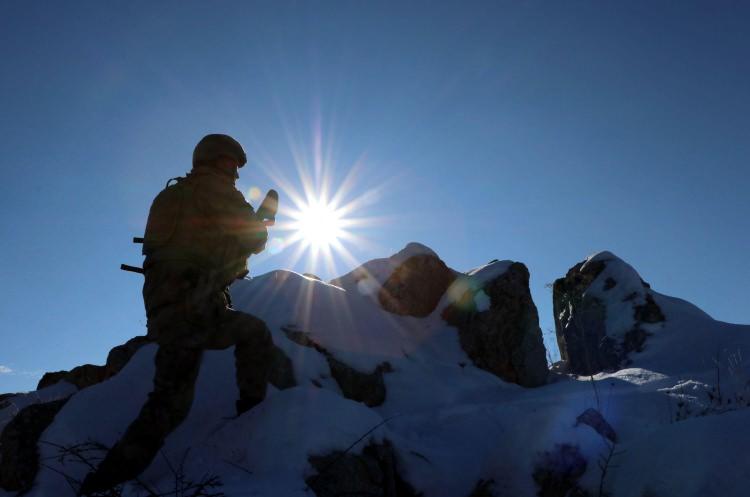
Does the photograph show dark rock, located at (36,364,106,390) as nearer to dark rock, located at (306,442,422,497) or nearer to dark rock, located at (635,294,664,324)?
dark rock, located at (306,442,422,497)

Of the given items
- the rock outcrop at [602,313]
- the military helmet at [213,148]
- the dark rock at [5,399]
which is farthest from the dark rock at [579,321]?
the dark rock at [5,399]

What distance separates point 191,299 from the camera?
3.65m

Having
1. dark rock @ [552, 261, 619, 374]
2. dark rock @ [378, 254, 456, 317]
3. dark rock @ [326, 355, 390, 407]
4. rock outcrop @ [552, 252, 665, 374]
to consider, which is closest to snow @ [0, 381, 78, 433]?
dark rock @ [326, 355, 390, 407]

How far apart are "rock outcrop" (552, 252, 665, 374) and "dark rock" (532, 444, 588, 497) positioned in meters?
8.80

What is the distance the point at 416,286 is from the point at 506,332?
1781 mm

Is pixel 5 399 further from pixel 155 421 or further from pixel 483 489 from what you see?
pixel 483 489

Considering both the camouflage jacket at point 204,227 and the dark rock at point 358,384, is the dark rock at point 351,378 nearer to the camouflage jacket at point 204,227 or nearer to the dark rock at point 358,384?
the dark rock at point 358,384

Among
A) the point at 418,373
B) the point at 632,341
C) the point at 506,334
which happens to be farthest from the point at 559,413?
the point at 632,341

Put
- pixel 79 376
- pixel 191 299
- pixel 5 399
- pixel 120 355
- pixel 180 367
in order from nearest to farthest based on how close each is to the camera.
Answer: pixel 180 367
pixel 191 299
pixel 120 355
pixel 79 376
pixel 5 399

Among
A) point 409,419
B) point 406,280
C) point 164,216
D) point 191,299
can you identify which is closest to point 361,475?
point 191,299

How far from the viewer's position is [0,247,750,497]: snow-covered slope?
2881 millimetres

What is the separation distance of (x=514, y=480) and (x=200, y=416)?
2.55m

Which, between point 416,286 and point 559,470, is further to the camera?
point 416,286

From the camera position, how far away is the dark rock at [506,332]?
8375mm
